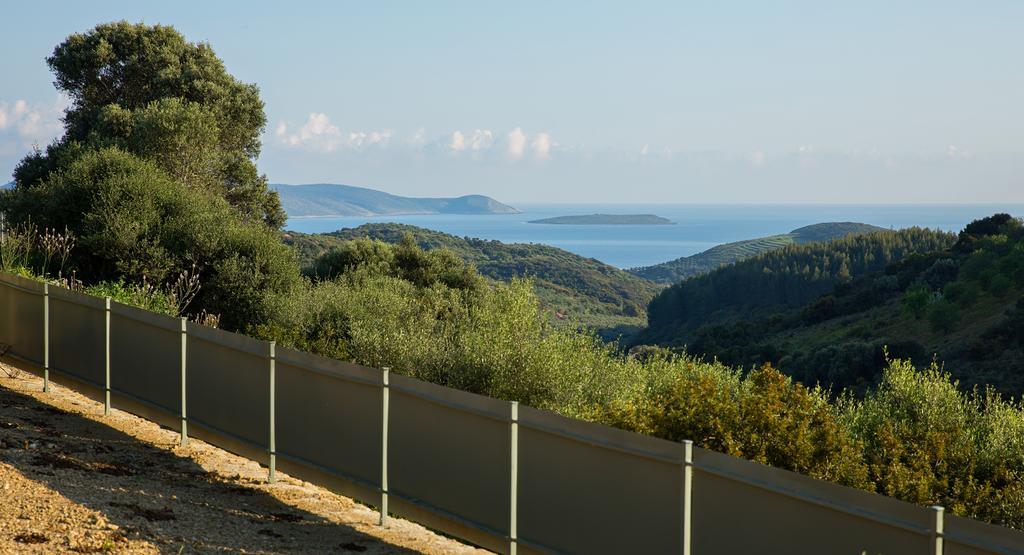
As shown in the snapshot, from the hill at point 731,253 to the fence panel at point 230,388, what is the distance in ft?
439

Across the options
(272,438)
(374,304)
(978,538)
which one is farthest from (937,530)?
(374,304)

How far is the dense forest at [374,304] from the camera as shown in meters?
11.8

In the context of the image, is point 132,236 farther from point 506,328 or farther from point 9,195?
point 506,328

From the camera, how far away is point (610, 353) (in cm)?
1858

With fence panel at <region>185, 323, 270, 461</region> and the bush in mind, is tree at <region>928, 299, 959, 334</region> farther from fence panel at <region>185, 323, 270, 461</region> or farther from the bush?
fence panel at <region>185, 323, 270, 461</region>

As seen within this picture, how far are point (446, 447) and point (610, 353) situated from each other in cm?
972

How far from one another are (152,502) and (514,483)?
341 cm

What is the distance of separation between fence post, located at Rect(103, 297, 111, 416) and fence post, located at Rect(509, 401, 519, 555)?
7273 millimetres

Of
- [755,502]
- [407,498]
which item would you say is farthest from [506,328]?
[755,502]

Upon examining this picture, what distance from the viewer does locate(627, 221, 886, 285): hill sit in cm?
15112

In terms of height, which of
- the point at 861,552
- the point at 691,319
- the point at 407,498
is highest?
the point at 861,552

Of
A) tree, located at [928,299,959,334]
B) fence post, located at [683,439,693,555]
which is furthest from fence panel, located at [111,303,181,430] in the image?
tree, located at [928,299,959,334]

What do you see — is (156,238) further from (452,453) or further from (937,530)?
(937,530)

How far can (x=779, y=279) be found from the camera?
320 ft
